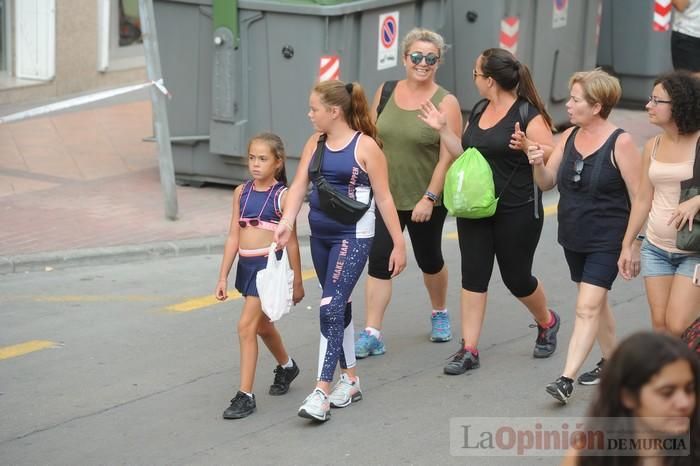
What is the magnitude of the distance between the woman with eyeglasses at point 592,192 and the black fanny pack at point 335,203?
0.89 m

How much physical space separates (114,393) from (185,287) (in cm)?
224

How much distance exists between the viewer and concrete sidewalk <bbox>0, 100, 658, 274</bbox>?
9.38m

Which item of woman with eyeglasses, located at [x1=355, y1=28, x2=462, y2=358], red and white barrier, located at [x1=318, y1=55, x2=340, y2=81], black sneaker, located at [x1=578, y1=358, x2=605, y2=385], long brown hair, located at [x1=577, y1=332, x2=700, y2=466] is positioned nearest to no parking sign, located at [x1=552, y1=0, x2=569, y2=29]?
red and white barrier, located at [x1=318, y1=55, x2=340, y2=81]

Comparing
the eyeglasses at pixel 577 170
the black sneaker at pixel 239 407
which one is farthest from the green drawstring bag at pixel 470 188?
the black sneaker at pixel 239 407

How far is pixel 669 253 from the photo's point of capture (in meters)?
5.71

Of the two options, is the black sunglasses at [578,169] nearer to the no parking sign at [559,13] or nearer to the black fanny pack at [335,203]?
the black fanny pack at [335,203]

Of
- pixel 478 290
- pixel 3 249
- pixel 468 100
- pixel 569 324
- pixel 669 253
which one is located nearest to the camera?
pixel 669 253

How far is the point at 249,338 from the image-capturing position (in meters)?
6.04

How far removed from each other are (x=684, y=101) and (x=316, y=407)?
2.17m

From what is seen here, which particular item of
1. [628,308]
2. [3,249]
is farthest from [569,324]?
[3,249]

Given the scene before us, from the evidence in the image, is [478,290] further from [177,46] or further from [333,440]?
[177,46]

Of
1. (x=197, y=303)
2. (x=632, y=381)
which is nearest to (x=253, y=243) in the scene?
(x=197, y=303)

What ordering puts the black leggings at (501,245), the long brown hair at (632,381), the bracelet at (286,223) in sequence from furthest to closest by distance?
the black leggings at (501,245) < the bracelet at (286,223) < the long brown hair at (632,381)

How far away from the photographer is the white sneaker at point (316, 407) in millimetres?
5922
